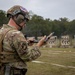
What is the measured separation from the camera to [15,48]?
477cm

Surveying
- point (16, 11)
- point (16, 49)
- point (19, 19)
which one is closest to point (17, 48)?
point (16, 49)

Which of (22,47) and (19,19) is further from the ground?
(19,19)

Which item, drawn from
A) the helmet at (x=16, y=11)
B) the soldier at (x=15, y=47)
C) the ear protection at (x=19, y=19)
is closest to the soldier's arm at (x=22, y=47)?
the soldier at (x=15, y=47)

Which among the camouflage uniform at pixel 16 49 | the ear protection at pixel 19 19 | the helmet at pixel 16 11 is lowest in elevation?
the camouflage uniform at pixel 16 49

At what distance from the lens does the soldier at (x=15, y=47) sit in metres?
4.76

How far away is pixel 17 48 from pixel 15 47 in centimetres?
3

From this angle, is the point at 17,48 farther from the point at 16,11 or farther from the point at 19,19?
the point at 16,11

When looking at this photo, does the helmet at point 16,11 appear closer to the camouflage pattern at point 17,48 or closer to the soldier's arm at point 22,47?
the camouflage pattern at point 17,48

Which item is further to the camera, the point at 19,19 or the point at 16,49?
the point at 19,19

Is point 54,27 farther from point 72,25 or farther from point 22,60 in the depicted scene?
point 22,60

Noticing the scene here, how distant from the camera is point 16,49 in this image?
15.6 ft

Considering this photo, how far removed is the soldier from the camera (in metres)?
4.76

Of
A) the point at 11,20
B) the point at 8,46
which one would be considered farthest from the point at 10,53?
the point at 11,20

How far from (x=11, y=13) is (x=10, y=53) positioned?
600 mm
